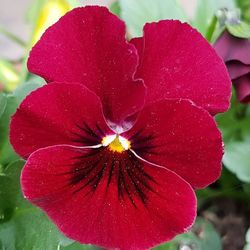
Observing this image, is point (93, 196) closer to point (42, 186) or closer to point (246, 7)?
point (42, 186)

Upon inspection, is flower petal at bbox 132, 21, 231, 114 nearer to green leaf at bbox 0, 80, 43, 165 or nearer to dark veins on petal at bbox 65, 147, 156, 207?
dark veins on petal at bbox 65, 147, 156, 207

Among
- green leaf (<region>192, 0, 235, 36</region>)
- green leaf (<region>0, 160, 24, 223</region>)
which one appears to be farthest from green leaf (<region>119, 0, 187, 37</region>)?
green leaf (<region>0, 160, 24, 223</region>)

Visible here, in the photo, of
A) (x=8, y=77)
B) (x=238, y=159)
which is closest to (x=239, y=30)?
(x=238, y=159)

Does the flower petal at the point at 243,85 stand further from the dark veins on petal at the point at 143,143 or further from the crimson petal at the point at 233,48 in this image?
the dark veins on petal at the point at 143,143

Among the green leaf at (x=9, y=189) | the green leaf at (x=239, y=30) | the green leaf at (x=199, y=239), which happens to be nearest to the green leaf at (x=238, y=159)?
the green leaf at (x=199, y=239)

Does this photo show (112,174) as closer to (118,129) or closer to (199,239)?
(118,129)

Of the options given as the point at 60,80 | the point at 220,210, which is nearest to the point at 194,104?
the point at 60,80
